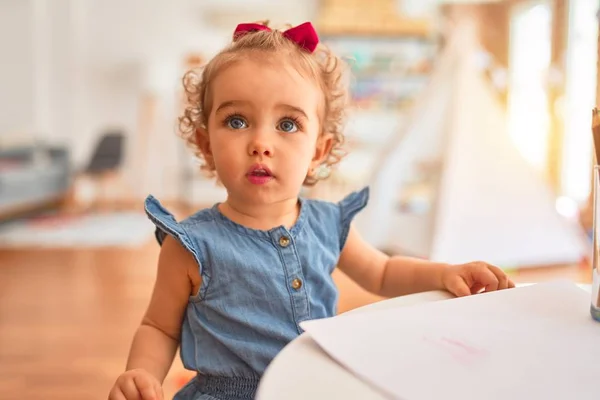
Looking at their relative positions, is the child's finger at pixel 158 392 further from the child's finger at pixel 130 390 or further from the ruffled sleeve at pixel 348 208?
the ruffled sleeve at pixel 348 208

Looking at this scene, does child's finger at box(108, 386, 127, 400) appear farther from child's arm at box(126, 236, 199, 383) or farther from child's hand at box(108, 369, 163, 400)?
child's arm at box(126, 236, 199, 383)

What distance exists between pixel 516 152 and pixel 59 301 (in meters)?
2.08

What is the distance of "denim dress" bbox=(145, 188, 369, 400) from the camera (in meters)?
0.69

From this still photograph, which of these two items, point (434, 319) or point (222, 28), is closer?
point (434, 319)

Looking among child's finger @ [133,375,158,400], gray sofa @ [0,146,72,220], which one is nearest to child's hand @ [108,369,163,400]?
child's finger @ [133,375,158,400]

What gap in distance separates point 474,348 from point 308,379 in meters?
0.13

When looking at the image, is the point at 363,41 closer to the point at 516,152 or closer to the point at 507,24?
the point at 507,24

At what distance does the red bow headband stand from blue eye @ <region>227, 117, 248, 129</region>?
13cm

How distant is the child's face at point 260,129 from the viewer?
2.25 feet

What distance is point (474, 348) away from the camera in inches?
17.6

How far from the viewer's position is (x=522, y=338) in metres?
0.47

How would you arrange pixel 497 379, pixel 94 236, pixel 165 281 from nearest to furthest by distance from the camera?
1. pixel 497 379
2. pixel 165 281
3. pixel 94 236

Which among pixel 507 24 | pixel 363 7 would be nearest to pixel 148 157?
pixel 363 7

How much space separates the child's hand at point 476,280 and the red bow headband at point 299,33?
32cm
